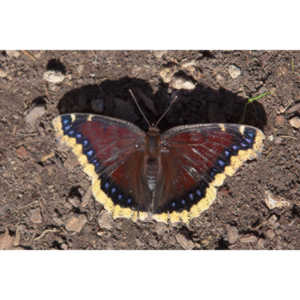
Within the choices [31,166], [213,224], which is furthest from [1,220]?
[213,224]

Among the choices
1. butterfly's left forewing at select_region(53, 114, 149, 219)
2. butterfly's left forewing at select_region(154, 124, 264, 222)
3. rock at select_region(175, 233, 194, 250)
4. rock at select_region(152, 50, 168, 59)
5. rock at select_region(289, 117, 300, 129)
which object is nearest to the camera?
butterfly's left forewing at select_region(154, 124, 264, 222)

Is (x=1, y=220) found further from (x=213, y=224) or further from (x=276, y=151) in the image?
(x=276, y=151)

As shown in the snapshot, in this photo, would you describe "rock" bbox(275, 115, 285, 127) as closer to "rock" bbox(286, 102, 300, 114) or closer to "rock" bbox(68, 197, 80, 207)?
"rock" bbox(286, 102, 300, 114)

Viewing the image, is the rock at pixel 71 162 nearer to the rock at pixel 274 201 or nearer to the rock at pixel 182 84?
the rock at pixel 182 84

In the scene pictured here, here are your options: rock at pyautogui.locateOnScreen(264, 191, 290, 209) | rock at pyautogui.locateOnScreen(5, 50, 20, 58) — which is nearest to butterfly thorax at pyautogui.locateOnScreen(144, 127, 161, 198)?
rock at pyautogui.locateOnScreen(264, 191, 290, 209)

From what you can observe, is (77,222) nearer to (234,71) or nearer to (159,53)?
(159,53)

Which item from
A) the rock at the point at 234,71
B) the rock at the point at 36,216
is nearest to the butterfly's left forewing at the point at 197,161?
the rock at the point at 234,71
